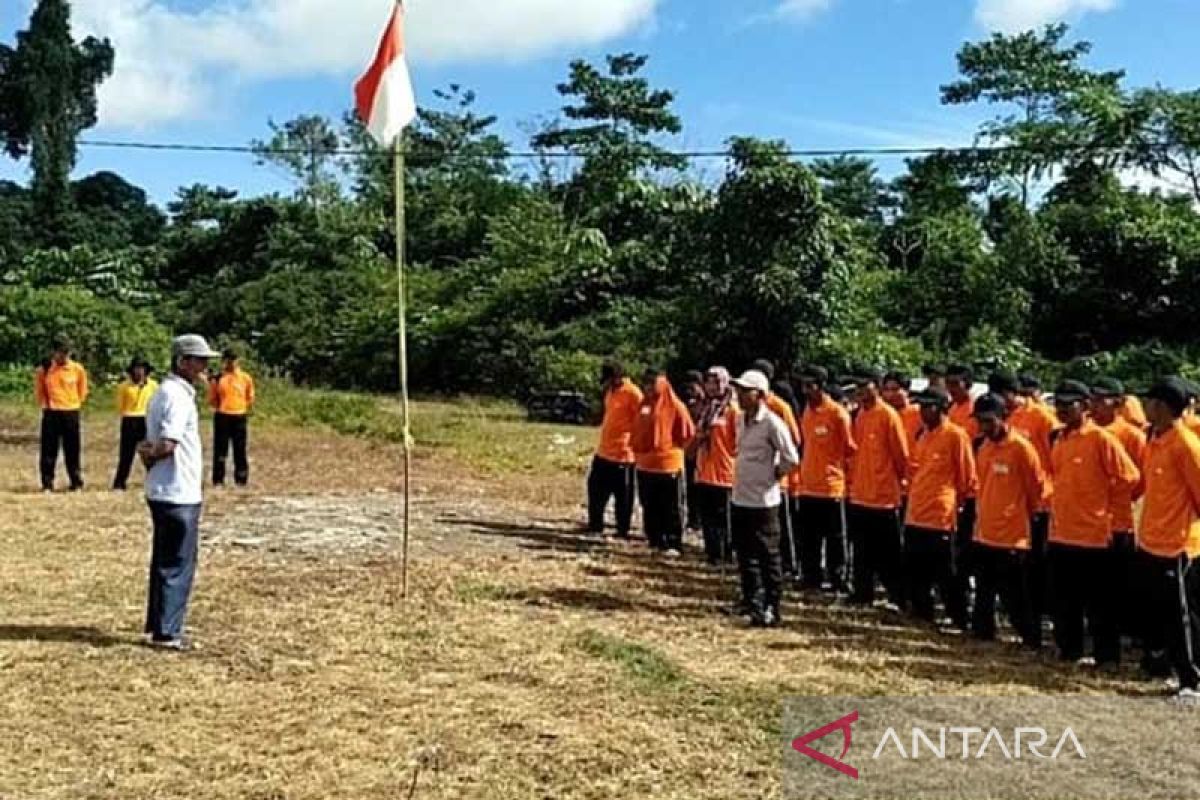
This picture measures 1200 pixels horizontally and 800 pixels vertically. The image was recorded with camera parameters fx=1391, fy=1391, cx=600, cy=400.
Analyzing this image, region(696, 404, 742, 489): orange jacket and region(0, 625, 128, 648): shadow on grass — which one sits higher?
region(696, 404, 742, 489): orange jacket

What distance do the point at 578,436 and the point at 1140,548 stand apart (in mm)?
15655

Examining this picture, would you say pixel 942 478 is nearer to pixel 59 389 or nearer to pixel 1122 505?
pixel 1122 505

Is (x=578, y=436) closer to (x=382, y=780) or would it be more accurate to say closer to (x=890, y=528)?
(x=890, y=528)

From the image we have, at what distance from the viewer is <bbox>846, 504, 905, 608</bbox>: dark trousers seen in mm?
9484

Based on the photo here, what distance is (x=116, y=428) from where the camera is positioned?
2358cm

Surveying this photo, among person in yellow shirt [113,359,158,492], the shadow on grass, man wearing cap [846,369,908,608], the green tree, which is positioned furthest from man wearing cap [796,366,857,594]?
the green tree

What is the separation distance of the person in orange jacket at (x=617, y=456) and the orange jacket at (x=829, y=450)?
2352mm

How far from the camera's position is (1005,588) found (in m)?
8.52

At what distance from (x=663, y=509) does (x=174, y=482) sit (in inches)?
201

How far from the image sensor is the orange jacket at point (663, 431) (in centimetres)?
1184

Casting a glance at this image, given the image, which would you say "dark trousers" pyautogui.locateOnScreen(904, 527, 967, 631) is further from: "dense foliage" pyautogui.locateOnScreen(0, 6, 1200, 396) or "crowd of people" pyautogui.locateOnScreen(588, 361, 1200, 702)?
"dense foliage" pyautogui.locateOnScreen(0, 6, 1200, 396)

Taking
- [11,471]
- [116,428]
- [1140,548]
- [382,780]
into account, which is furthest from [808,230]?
[382,780]

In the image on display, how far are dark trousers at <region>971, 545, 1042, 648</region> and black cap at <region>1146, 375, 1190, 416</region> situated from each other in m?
1.49

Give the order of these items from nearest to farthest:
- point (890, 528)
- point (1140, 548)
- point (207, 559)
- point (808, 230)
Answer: point (1140, 548) < point (890, 528) < point (207, 559) < point (808, 230)
